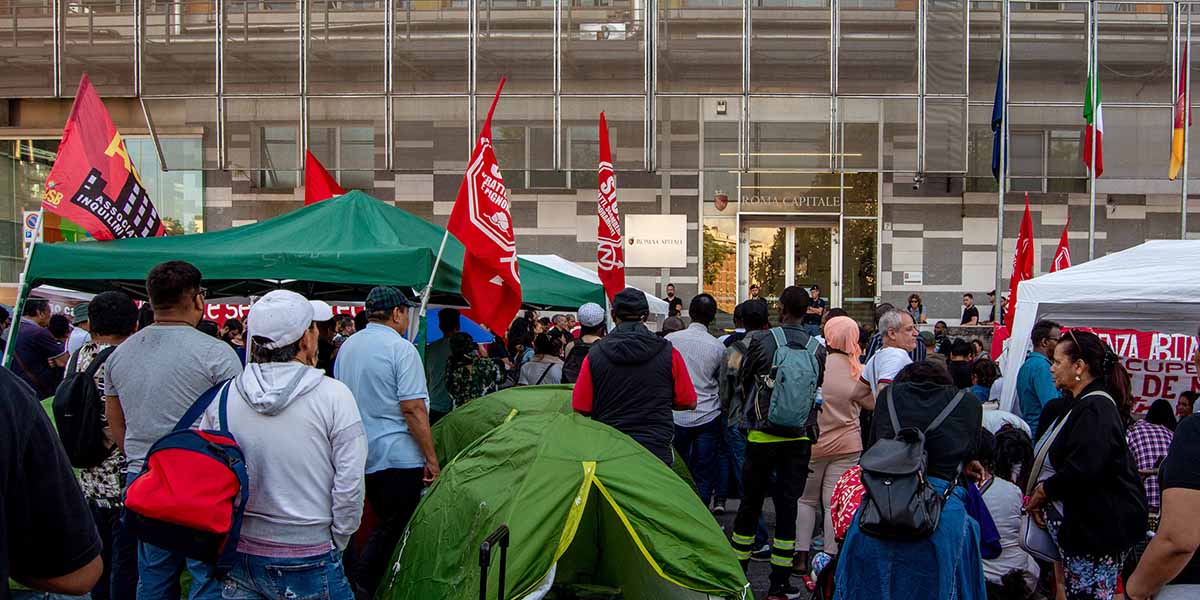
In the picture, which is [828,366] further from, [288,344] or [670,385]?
[288,344]

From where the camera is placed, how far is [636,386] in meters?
6.11

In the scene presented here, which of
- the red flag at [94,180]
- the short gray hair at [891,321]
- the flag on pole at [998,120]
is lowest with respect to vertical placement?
the short gray hair at [891,321]

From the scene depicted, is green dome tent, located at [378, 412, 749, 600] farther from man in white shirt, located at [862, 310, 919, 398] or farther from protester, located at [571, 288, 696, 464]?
man in white shirt, located at [862, 310, 919, 398]

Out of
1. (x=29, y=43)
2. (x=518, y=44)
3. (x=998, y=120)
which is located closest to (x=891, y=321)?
(x=998, y=120)

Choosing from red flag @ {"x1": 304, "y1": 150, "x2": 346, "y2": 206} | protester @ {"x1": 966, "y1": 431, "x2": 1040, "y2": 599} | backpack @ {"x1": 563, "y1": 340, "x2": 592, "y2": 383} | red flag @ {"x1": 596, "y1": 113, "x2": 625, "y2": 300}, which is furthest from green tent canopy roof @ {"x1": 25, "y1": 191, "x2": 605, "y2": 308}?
protester @ {"x1": 966, "y1": 431, "x2": 1040, "y2": 599}

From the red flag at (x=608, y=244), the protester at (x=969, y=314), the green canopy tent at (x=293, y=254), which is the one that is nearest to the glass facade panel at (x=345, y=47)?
the protester at (x=969, y=314)

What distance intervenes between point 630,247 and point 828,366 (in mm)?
15039

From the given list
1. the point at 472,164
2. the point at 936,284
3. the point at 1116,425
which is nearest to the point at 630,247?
the point at 936,284

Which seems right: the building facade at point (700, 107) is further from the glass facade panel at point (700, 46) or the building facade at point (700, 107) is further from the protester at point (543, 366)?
the protester at point (543, 366)

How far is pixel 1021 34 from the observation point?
70.1 feet

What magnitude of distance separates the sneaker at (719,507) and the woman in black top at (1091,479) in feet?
14.2

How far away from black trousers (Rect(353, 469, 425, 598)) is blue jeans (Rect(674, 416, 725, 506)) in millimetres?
3167

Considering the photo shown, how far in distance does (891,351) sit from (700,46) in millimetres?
15557

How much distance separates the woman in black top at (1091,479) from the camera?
481 cm
